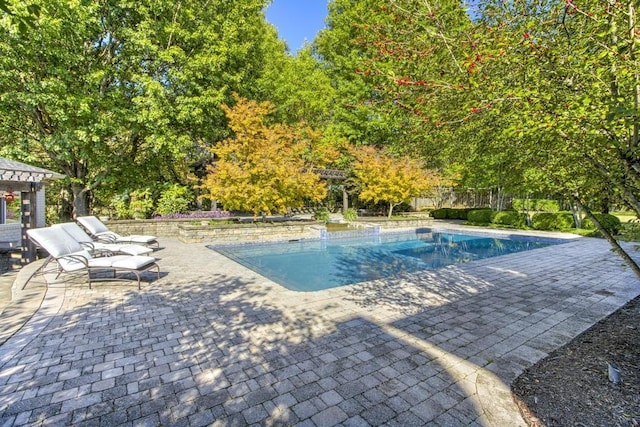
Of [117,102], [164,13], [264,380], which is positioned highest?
[164,13]

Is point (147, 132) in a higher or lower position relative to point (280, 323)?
higher

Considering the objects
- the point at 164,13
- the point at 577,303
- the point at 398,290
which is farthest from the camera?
the point at 164,13

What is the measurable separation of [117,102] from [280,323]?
12375mm

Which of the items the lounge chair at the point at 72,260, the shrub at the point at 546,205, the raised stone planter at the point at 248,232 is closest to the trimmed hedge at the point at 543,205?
the shrub at the point at 546,205

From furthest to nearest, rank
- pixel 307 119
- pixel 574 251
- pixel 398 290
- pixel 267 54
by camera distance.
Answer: pixel 307 119
pixel 267 54
pixel 574 251
pixel 398 290

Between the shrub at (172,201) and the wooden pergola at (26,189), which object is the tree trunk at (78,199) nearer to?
the shrub at (172,201)

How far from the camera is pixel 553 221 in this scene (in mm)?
15492

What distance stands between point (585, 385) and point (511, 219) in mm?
16463

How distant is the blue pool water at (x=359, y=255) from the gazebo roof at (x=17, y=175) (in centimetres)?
495

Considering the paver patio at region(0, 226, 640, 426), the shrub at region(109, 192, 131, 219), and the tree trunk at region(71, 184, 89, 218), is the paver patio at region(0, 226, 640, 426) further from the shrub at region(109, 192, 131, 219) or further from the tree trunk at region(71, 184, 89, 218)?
the tree trunk at region(71, 184, 89, 218)

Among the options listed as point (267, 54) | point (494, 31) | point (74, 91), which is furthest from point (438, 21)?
point (267, 54)

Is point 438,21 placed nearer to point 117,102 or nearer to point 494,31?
point 494,31

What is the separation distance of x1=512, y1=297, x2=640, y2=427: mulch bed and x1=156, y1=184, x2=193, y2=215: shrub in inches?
572

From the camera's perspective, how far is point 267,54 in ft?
63.2
